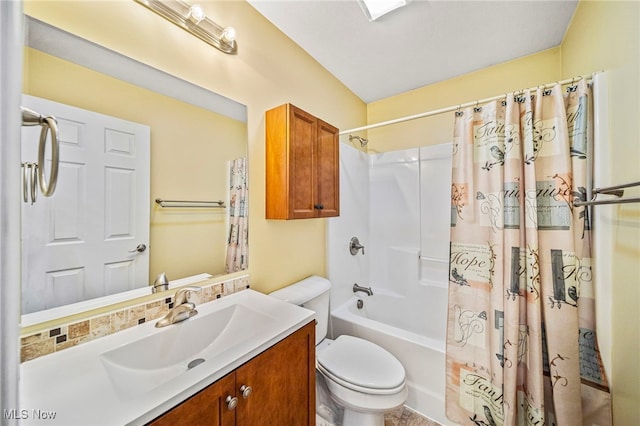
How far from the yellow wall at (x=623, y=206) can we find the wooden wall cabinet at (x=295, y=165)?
1.28 m

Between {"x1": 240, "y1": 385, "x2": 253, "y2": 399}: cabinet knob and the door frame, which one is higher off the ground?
the door frame

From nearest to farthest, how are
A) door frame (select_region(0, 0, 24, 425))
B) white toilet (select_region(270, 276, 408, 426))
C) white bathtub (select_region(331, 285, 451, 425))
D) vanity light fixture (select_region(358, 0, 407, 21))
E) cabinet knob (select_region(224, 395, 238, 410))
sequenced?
door frame (select_region(0, 0, 24, 425)) < cabinet knob (select_region(224, 395, 238, 410)) < white toilet (select_region(270, 276, 408, 426)) < vanity light fixture (select_region(358, 0, 407, 21)) < white bathtub (select_region(331, 285, 451, 425))

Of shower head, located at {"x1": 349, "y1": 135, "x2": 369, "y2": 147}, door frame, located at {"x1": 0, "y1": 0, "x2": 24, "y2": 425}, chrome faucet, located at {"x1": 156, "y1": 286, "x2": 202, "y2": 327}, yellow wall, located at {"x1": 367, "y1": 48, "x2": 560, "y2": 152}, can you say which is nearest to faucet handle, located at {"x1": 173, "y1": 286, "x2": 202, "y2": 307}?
chrome faucet, located at {"x1": 156, "y1": 286, "x2": 202, "y2": 327}

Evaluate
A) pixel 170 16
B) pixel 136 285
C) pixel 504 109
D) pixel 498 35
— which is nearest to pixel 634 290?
pixel 504 109

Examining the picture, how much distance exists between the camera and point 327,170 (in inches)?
64.2

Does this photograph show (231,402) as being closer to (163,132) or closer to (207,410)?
(207,410)

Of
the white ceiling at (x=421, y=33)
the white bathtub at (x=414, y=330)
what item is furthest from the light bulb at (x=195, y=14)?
the white bathtub at (x=414, y=330)

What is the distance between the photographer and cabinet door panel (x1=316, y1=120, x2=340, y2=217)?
156 centimetres

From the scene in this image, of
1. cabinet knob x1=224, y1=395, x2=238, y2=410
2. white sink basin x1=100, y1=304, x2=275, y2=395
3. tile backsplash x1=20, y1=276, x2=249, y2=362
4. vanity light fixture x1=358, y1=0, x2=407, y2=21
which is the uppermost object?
vanity light fixture x1=358, y1=0, x2=407, y2=21

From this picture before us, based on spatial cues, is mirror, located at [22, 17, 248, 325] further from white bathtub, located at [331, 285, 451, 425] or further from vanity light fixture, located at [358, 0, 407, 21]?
white bathtub, located at [331, 285, 451, 425]

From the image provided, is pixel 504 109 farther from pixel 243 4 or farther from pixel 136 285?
pixel 136 285

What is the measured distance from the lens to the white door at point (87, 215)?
729 mm

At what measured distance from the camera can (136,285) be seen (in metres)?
0.93

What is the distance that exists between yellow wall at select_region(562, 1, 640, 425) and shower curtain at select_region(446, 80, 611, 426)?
10 centimetres
